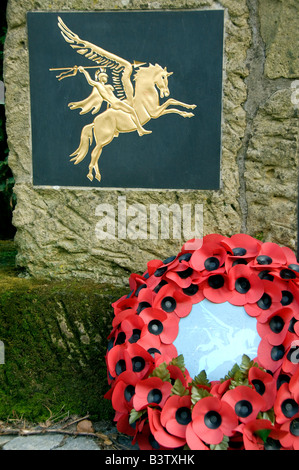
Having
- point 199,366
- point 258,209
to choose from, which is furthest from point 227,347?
point 258,209

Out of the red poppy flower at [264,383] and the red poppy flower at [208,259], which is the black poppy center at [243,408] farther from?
the red poppy flower at [208,259]

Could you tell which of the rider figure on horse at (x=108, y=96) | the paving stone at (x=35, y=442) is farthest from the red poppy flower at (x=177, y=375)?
the rider figure on horse at (x=108, y=96)

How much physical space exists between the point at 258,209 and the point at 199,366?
0.80 m

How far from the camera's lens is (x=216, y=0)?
6.52 ft

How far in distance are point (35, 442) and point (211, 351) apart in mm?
784

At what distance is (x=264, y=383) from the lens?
152 cm

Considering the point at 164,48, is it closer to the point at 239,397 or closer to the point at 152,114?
the point at 152,114

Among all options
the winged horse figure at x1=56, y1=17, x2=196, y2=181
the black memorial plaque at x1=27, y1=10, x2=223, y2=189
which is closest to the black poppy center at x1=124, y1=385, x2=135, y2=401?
the black memorial plaque at x1=27, y1=10, x2=223, y2=189

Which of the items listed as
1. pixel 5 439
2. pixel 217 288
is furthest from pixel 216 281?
pixel 5 439

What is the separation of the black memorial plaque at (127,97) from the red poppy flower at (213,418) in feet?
3.28

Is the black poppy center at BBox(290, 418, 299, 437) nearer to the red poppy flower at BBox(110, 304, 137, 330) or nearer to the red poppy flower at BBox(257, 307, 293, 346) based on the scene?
the red poppy flower at BBox(257, 307, 293, 346)

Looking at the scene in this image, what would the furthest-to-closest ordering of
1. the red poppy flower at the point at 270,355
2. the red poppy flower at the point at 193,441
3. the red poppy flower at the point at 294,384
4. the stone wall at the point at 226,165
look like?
the stone wall at the point at 226,165 < the red poppy flower at the point at 270,355 < the red poppy flower at the point at 294,384 < the red poppy flower at the point at 193,441

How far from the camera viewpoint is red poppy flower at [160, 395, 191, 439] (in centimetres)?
145

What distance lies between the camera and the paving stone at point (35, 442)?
1747 mm
